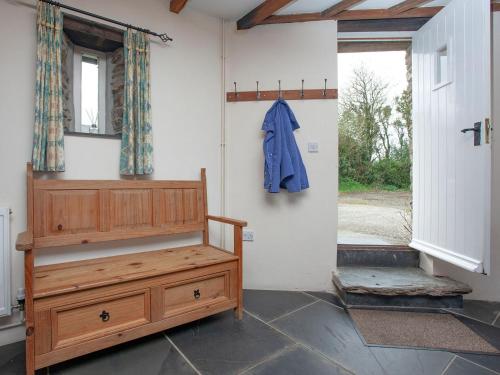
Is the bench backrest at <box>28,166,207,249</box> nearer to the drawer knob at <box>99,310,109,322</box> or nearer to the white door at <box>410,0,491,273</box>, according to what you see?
the drawer knob at <box>99,310,109,322</box>

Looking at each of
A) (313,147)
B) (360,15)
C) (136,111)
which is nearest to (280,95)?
(313,147)

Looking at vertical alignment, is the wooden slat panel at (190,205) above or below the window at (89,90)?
below

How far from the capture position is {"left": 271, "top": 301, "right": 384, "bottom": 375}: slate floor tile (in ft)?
4.95

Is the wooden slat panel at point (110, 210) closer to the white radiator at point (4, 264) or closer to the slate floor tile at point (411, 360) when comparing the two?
the white radiator at point (4, 264)

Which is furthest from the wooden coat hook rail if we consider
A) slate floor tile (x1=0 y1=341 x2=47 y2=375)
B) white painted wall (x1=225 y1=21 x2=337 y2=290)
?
slate floor tile (x1=0 y1=341 x2=47 y2=375)

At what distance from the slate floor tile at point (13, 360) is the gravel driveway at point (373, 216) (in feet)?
8.20

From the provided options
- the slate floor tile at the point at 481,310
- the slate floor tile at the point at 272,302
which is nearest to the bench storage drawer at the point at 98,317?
the slate floor tile at the point at 272,302

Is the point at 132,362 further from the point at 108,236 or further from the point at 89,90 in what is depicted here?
the point at 89,90

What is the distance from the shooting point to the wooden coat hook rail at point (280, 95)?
246cm

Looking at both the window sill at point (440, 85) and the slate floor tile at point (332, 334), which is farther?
the window sill at point (440, 85)

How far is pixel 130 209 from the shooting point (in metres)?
1.98

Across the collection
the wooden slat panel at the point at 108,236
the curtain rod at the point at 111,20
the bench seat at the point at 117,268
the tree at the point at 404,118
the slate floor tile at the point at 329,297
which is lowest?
the slate floor tile at the point at 329,297

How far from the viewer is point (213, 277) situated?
190 centimetres

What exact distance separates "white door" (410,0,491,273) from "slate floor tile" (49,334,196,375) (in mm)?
1961
